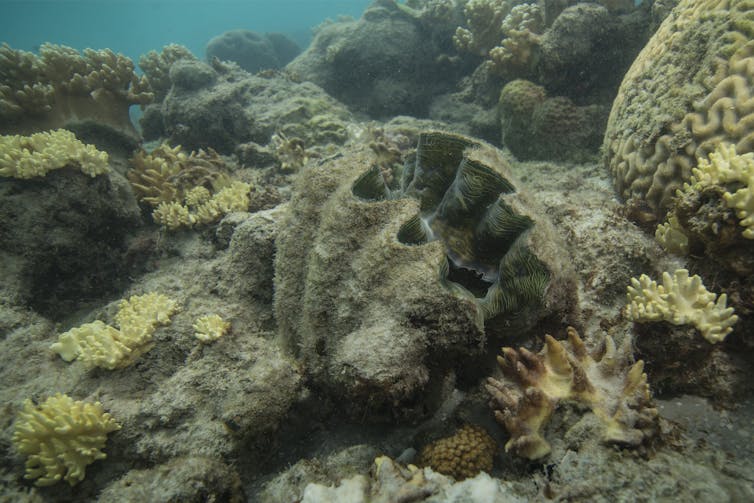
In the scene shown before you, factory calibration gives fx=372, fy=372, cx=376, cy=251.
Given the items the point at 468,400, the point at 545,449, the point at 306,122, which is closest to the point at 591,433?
the point at 545,449

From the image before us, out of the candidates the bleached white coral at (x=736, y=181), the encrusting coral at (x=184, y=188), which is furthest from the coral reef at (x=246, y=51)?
the bleached white coral at (x=736, y=181)

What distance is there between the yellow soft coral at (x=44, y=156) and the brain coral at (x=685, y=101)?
593cm

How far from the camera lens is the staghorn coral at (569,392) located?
1768 millimetres

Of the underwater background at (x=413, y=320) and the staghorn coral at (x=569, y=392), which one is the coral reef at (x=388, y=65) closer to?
the underwater background at (x=413, y=320)

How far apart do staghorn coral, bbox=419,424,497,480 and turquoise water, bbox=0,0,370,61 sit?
77.0 meters

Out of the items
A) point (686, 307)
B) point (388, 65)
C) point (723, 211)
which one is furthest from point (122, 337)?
point (388, 65)

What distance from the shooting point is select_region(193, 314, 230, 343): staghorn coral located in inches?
114

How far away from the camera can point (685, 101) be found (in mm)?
3355

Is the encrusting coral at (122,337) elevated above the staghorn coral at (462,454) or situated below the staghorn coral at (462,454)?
above

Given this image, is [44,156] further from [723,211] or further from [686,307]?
[723,211]

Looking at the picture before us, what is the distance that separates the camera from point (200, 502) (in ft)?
6.95

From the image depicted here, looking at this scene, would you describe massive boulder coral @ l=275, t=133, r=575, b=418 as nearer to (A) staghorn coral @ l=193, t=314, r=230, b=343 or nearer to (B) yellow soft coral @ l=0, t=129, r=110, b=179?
(A) staghorn coral @ l=193, t=314, r=230, b=343

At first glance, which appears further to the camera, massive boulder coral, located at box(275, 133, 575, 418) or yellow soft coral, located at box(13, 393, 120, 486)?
yellow soft coral, located at box(13, 393, 120, 486)

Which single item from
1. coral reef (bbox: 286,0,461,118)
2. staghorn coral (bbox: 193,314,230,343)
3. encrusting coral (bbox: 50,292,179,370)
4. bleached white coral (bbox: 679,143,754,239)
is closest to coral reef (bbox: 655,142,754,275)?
bleached white coral (bbox: 679,143,754,239)
